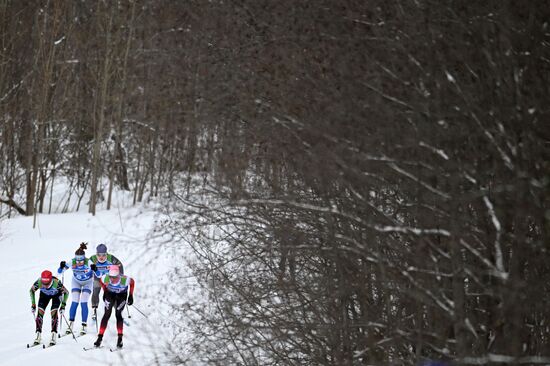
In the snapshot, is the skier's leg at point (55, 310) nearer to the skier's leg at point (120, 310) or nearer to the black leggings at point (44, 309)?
the black leggings at point (44, 309)

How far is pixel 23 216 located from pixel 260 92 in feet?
89.3

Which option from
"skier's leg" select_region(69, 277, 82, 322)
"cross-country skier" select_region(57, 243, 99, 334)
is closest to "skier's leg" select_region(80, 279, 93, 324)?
"cross-country skier" select_region(57, 243, 99, 334)

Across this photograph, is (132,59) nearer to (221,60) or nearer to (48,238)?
(48,238)

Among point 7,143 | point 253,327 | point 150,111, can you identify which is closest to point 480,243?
point 253,327

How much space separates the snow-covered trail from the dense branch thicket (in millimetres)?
964

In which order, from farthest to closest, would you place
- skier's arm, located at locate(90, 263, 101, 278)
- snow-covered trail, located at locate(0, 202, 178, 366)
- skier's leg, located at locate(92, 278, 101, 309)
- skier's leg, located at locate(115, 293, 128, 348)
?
skier's leg, located at locate(92, 278, 101, 309) → skier's arm, located at locate(90, 263, 101, 278) → skier's leg, located at locate(115, 293, 128, 348) → snow-covered trail, located at locate(0, 202, 178, 366)

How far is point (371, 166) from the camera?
550 cm

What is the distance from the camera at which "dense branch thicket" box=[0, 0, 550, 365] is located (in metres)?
4.70

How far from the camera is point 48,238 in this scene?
26469 millimetres

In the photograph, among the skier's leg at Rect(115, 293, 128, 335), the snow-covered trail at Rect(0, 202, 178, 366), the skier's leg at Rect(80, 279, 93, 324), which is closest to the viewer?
the snow-covered trail at Rect(0, 202, 178, 366)

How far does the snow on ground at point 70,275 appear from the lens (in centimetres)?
758

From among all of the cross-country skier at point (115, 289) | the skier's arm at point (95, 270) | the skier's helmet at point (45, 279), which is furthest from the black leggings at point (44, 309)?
the cross-country skier at point (115, 289)

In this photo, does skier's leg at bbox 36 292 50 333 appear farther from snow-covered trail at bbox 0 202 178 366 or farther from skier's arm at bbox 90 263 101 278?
skier's arm at bbox 90 263 101 278

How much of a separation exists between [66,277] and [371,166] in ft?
58.3
